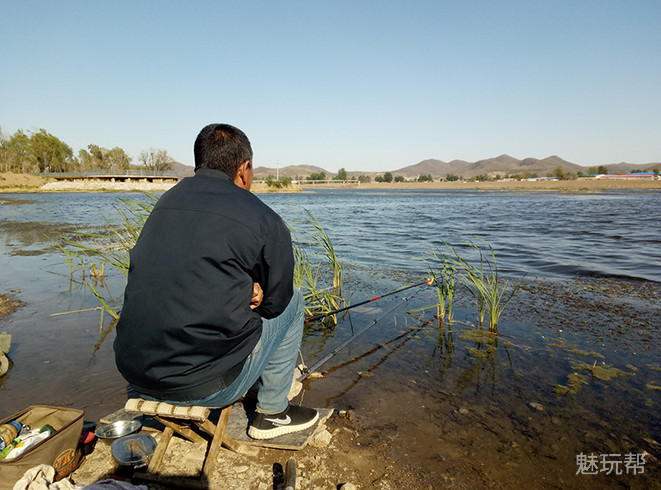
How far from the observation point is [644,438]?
2748mm

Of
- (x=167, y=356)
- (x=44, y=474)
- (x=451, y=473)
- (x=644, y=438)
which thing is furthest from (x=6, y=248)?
(x=644, y=438)

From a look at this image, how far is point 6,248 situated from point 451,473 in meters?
11.6

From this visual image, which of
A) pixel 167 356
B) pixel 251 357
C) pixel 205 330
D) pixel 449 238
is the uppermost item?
pixel 205 330

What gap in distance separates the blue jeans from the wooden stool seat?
0.09 meters

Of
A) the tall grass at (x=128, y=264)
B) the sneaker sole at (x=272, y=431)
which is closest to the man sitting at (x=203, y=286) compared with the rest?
the sneaker sole at (x=272, y=431)

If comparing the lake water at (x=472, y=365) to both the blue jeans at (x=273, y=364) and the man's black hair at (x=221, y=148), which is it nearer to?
the blue jeans at (x=273, y=364)

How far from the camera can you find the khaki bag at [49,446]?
1.85 metres

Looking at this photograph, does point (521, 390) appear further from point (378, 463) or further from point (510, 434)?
point (378, 463)

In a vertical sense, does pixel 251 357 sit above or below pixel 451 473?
above

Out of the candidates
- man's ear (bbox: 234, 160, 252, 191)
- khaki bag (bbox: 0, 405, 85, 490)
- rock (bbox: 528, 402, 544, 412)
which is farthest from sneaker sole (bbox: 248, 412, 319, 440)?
rock (bbox: 528, 402, 544, 412)

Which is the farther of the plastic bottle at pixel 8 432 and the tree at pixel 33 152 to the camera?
the tree at pixel 33 152

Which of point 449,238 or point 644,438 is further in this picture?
point 449,238

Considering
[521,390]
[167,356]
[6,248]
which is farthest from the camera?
[6,248]

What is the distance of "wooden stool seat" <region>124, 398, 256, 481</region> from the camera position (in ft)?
6.11
